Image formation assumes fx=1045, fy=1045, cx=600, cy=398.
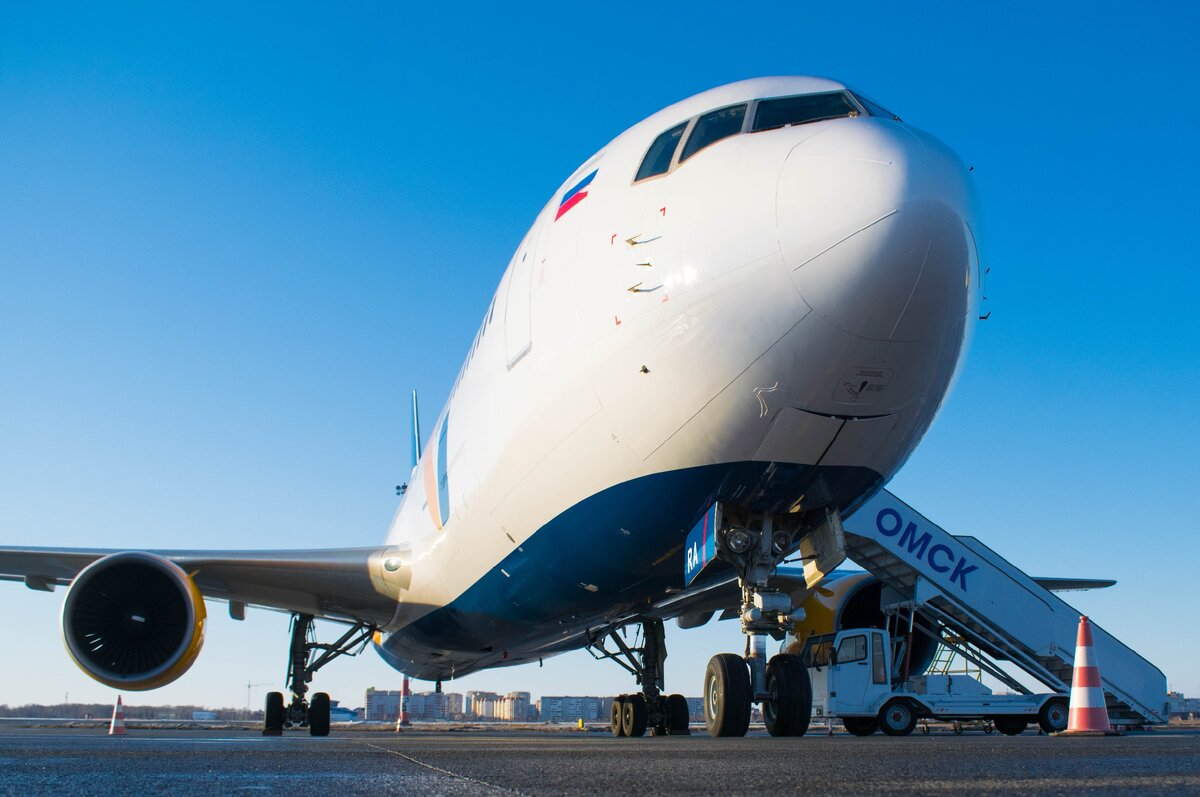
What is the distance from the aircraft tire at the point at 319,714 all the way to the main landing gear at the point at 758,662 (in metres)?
9.06

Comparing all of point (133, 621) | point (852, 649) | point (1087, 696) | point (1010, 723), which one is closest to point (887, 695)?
point (852, 649)

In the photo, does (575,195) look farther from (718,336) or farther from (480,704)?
(480,704)

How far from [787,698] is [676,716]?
221 inches

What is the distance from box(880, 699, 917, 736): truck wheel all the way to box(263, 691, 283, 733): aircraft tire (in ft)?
27.0

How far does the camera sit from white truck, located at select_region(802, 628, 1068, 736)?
13695 mm

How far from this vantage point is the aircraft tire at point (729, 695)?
6.67 meters

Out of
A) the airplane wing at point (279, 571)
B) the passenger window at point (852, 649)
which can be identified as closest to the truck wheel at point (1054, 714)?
the passenger window at point (852, 649)

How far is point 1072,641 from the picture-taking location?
48.1 ft

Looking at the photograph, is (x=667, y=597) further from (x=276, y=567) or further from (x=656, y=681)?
(x=276, y=567)

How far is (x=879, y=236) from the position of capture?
17.7 ft

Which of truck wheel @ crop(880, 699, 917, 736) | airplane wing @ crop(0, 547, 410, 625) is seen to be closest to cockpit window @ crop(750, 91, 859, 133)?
airplane wing @ crop(0, 547, 410, 625)

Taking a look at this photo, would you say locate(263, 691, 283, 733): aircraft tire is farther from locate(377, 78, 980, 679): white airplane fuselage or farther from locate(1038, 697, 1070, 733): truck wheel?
locate(1038, 697, 1070, 733): truck wheel

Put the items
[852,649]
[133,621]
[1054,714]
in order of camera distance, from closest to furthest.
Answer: [133,621], [852,649], [1054,714]

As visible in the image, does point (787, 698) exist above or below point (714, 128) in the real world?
below
